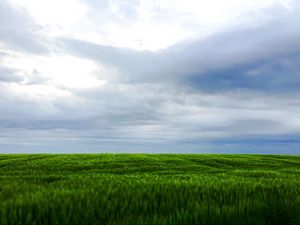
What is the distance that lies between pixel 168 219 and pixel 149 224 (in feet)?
1.26

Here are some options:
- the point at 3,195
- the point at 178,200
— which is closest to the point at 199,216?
the point at 178,200

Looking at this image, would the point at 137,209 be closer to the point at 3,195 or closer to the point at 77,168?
the point at 3,195

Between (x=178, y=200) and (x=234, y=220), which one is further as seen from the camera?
(x=178, y=200)

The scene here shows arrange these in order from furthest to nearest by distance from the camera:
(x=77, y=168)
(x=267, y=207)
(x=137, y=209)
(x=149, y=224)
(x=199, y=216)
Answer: (x=77, y=168)
(x=267, y=207)
(x=137, y=209)
(x=199, y=216)
(x=149, y=224)

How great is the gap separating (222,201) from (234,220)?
4.86ft

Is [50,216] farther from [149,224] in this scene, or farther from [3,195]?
[3,195]

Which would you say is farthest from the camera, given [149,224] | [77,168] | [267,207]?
[77,168]

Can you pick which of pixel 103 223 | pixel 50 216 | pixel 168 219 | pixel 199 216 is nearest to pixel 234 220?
pixel 199 216

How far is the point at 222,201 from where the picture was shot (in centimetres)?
749

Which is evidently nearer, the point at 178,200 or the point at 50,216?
the point at 50,216

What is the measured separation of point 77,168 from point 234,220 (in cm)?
1756

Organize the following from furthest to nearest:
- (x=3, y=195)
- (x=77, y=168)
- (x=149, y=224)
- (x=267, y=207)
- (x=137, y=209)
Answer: (x=77, y=168), (x=3, y=195), (x=267, y=207), (x=137, y=209), (x=149, y=224)

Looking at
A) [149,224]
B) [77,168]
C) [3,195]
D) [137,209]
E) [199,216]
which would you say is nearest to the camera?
[149,224]

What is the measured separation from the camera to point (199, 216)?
5879 mm
